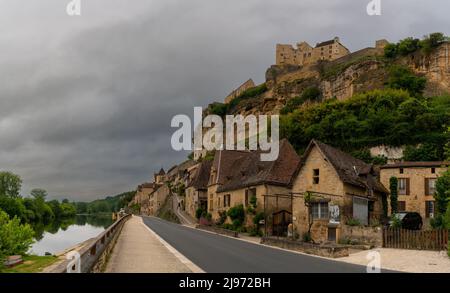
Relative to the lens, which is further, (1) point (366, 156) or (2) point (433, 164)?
(1) point (366, 156)

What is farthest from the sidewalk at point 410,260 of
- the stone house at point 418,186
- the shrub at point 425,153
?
the shrub at point 425,153

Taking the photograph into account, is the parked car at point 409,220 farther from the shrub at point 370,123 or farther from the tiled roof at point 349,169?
the shrub at point 370,123

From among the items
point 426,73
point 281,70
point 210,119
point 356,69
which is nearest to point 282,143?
point 426,73

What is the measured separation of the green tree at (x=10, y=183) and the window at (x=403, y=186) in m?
101

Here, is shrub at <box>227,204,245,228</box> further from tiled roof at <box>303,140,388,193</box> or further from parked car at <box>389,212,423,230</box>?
parked car at <box>389,212,423,230</box>

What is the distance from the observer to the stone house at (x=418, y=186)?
1688 inches

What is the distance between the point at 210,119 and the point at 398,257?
12123 centimetres

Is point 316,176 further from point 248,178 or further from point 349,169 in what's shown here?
point 248,178

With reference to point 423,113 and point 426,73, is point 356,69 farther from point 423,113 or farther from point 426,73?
point 423,113

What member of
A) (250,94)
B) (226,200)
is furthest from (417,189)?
(250,94)

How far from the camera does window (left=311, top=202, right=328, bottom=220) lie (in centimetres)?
3309

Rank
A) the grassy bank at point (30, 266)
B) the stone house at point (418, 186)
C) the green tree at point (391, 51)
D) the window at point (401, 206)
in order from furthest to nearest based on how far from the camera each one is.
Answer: the green tree at point (391, 51)
the window at point (401, 206)
the stone house at point (418, 186)
the grassy bank at point (30, 266)

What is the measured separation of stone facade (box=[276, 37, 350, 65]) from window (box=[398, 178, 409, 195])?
303ft

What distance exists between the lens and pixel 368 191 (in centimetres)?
3716
